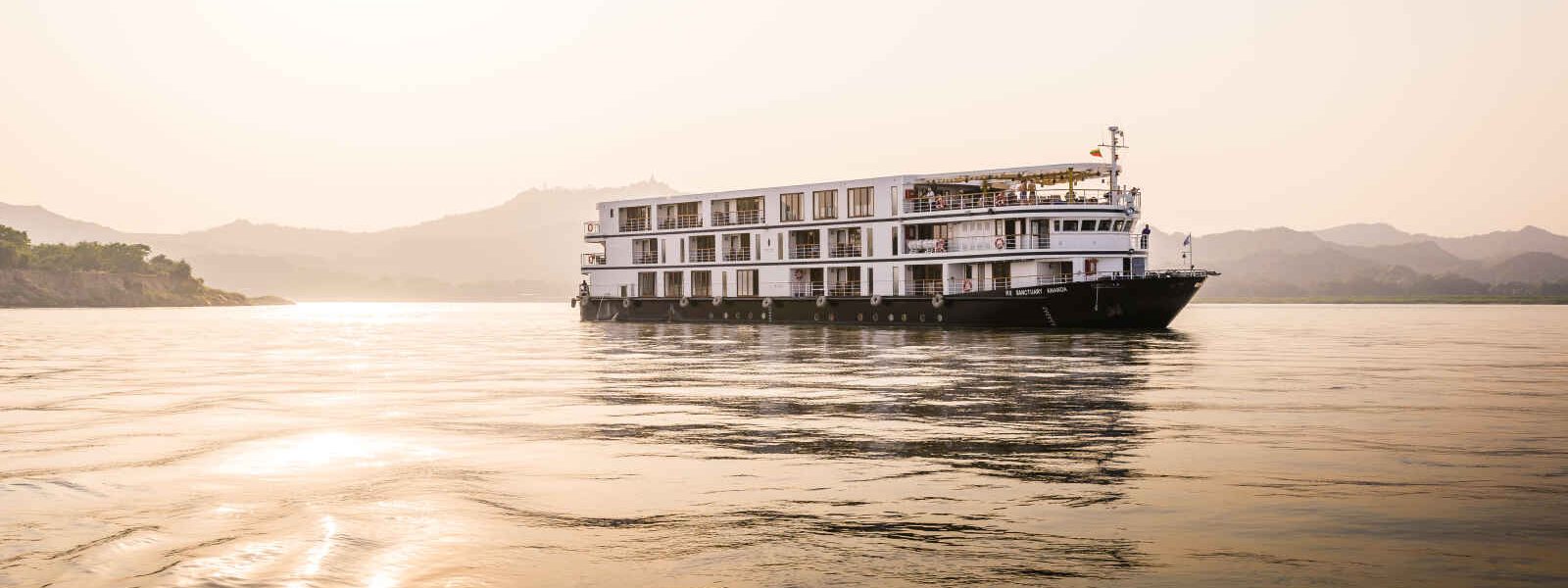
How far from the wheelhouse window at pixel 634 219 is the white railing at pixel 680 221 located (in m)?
1.56

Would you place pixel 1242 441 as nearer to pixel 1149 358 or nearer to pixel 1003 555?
pixel 1003 555

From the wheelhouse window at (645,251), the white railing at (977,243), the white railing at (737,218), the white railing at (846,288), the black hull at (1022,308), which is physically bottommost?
the black hull at (1022,308)

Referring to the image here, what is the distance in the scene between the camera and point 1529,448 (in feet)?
55.0

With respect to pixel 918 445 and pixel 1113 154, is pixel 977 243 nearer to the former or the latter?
pixel 1113 154

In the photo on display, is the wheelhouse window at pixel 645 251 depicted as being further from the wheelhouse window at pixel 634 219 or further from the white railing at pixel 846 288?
the white railing at pixel 846 288

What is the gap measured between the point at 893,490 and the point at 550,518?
3.71 meters

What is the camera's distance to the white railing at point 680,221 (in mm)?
83625

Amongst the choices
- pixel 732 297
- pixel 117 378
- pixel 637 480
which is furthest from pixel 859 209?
pixel 637 480

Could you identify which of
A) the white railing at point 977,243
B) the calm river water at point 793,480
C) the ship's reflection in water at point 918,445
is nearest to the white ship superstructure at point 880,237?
the white railing at point 977,243

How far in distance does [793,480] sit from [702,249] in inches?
2738

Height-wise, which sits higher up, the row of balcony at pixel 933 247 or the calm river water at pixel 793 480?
the row of balcony at pixel 933 247

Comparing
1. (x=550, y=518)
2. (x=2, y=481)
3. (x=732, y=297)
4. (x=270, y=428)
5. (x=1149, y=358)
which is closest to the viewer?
(x=550, y=518)

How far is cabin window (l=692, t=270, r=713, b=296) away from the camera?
81756mm

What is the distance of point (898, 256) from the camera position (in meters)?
70.0
